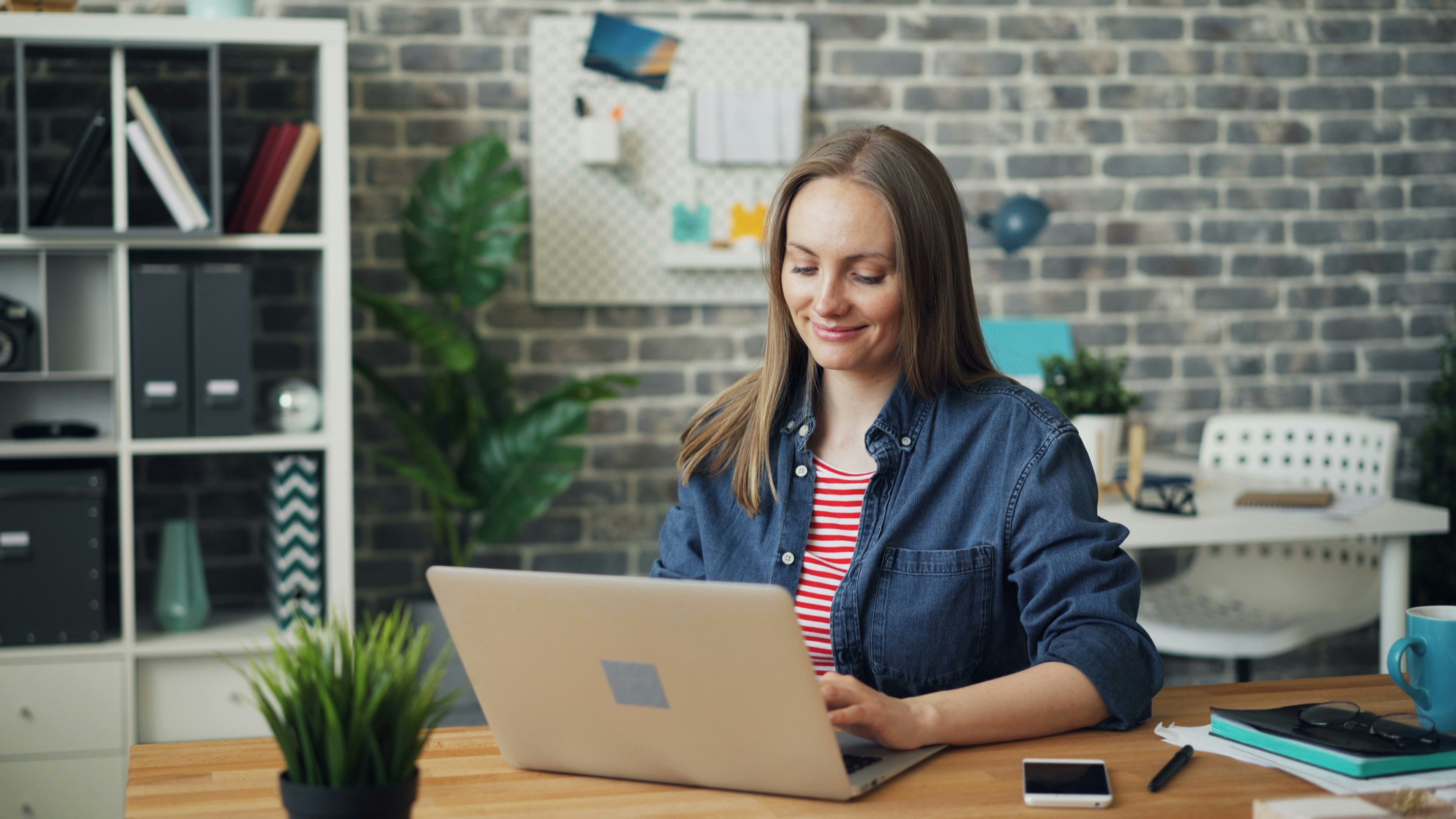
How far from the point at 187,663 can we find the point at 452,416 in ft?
2.65

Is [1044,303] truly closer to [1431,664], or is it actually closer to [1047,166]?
[1047,166]

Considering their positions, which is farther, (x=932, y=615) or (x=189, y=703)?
(x=189, y=703)

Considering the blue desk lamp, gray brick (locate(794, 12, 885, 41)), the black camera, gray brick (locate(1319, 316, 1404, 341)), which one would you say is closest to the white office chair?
gray brick (locate(1319, 316, 1404, 341))

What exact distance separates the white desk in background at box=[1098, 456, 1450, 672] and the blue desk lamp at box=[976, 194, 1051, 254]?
2.94ft

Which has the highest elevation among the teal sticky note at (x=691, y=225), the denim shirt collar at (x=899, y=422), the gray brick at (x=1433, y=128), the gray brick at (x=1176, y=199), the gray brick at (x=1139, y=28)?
the gray brick at (x=1139, y=28)

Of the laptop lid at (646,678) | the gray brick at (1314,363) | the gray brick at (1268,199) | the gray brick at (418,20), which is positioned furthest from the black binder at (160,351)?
the gray brick at (1314,363)

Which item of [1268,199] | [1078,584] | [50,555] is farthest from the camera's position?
[1268,199]

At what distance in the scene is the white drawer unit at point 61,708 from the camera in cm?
251

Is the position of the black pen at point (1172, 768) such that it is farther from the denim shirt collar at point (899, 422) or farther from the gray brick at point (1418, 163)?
the gray brick at point (1418, 163)

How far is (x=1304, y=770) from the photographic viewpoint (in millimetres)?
1067

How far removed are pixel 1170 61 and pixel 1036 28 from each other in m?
0.41

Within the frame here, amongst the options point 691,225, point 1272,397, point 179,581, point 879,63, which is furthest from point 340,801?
point 1272,397

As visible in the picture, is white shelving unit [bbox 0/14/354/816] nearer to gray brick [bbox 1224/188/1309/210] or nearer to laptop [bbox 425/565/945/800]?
laptop [bbox 425/565/945/800]

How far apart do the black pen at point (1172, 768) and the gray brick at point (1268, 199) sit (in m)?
2.78
